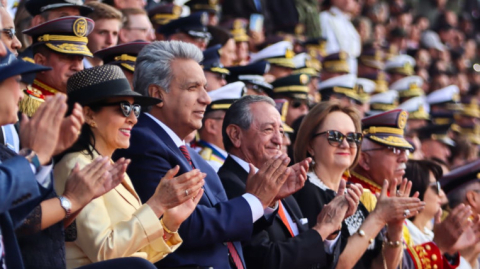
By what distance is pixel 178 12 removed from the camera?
28.7ft

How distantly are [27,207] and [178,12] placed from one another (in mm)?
5835

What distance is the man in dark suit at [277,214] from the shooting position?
4.65m

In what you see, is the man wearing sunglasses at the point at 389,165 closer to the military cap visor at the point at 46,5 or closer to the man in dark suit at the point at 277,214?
the man in dark suit at the point at 277,214

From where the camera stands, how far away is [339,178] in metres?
5.70

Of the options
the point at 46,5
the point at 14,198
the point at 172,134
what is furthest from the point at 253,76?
the point at 14,198

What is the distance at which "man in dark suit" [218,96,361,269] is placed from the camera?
4.65 metres

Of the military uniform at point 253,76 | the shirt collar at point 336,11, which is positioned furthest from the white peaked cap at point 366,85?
the military uniform at point 253,76

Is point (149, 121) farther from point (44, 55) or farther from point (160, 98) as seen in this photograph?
point (44, 55)

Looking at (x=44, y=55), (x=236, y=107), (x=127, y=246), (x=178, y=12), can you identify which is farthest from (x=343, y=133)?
(x=178, y=12)

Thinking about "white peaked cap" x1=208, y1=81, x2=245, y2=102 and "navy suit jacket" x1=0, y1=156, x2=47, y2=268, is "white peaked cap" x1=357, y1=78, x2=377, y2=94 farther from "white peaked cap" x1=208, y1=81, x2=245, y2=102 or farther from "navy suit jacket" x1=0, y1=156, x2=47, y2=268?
"navy suit jacket" x1=0, y1=156, x2=47, y2=268

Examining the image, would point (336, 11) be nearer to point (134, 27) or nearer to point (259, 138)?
point (134, 27)

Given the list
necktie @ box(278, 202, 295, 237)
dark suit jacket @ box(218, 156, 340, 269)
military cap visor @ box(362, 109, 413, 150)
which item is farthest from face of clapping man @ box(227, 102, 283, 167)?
military cap visor @ box(362, 109, 413, 150)

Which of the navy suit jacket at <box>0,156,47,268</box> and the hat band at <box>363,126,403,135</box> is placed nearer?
the navy suit jacket at <box>0,156,47,268</box>

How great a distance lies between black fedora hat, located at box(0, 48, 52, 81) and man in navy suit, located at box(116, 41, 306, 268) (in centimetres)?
123
